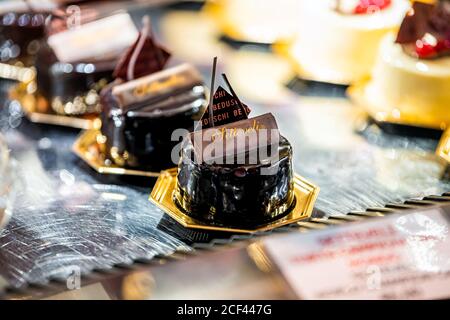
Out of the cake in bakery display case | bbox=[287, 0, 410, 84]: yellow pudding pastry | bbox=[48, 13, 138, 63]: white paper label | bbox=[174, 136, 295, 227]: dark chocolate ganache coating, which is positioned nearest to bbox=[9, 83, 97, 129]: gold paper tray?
the cake in bakery display case

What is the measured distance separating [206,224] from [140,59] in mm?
839

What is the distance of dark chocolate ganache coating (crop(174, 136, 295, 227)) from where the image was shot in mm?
2230

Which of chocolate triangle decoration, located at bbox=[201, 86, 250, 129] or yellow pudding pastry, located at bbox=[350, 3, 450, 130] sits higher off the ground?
chocolate triangle decoration, located at bbox=[201, 86, 250, 129]

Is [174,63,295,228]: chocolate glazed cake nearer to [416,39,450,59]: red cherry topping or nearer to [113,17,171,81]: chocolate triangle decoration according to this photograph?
[113,17,171,81]: chocolate triangle decoration

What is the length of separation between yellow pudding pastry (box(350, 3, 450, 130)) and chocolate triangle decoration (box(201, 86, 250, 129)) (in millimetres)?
932

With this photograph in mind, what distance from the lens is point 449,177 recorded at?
2617 millimetres

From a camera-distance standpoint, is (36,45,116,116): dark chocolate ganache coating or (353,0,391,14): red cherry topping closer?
(36,45,116,116): dark chocolate ganache coating

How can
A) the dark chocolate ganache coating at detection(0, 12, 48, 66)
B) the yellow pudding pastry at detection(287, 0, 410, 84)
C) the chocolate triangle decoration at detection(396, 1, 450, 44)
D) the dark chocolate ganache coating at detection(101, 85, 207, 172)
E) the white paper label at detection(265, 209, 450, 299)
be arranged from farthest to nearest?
1. the dark chocolate ganache coating at detection(0, 12, 48, 66)
2. the yellow pudding pastry at detection(287, 0, 410, 84)
3. the chocolate triangle decoration at detection(396, 1, 450, 44)
4. the dark chocolate ganache coating at detection(101, 85, 207, 172)
5. the white paper label at detection(265, 209, 450, 299)

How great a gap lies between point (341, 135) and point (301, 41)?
2.37 ft

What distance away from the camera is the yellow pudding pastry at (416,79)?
2.91m

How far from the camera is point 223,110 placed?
7.43 ft

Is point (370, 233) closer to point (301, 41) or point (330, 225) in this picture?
point (330, 225)

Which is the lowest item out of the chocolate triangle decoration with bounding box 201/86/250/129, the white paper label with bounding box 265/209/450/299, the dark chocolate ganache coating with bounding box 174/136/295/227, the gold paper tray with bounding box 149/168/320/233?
the gold paper tray with bounding box 149/168/320/233

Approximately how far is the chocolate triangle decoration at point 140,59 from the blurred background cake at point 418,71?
3.17ft
